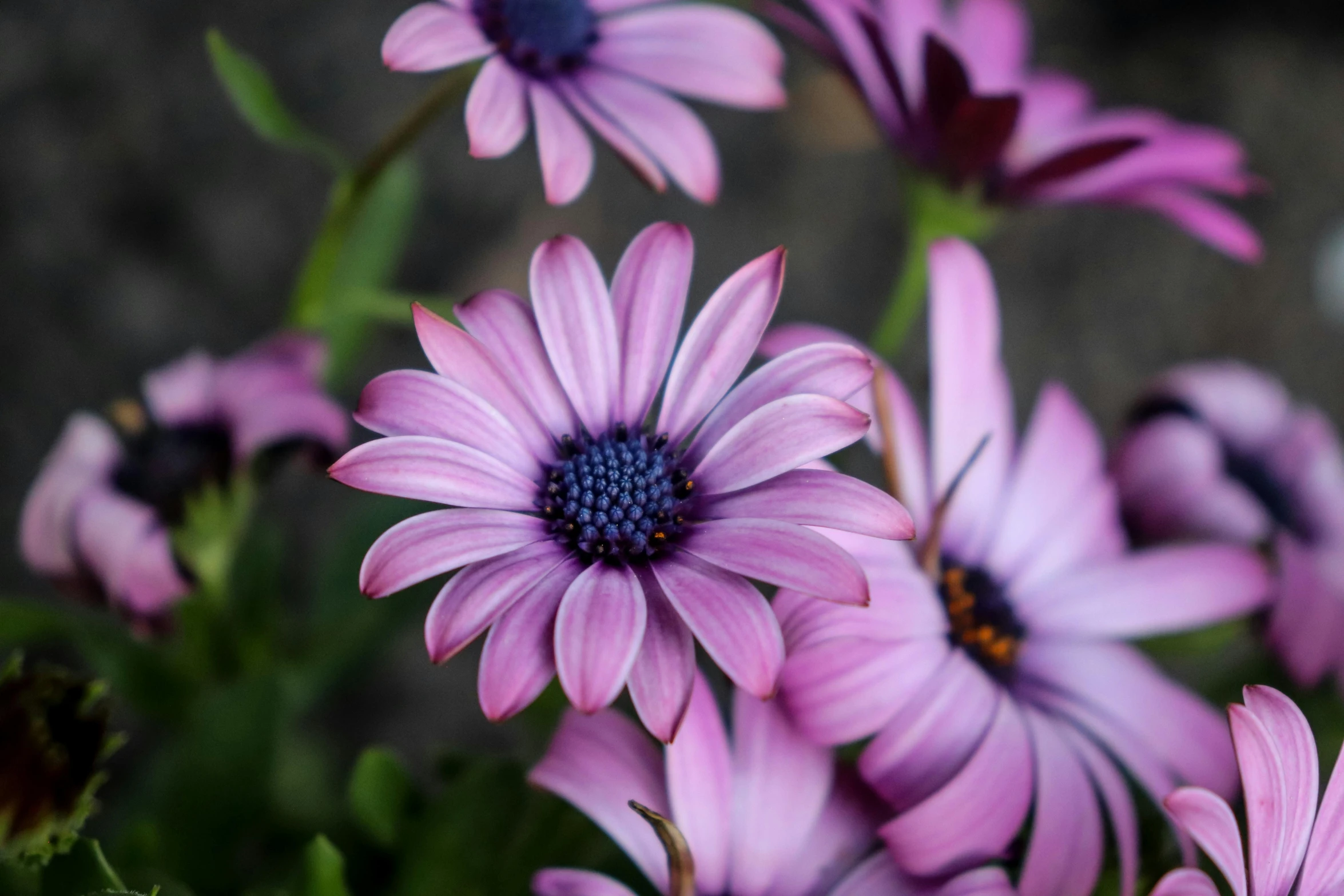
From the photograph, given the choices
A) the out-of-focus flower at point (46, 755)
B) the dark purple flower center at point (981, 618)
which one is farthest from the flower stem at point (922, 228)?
Answer: the out-of-focus flower at point (46, 755)

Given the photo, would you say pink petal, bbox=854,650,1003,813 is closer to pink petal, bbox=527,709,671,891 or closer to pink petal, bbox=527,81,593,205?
pink petal, bbox=527,709,671,891

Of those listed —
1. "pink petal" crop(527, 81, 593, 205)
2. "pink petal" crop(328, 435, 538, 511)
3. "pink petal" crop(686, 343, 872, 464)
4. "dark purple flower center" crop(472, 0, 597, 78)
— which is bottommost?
"pink petal" crop(686, 343, 872, 464)

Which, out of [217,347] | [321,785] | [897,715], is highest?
[217,347]

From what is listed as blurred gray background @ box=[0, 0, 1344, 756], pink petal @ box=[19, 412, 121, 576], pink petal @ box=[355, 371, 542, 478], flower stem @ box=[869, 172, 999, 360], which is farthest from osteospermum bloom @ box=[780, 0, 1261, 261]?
pink petal @ box=[19, 412, 121, 576]

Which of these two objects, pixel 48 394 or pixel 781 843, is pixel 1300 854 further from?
pixel 48 394

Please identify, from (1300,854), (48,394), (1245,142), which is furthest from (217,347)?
(1245,142)

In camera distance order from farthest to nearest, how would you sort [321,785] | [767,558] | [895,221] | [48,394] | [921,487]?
1. [895,221]
2. [48,394]
3. [321,785]
4. [921,487]
5. [767,558]
